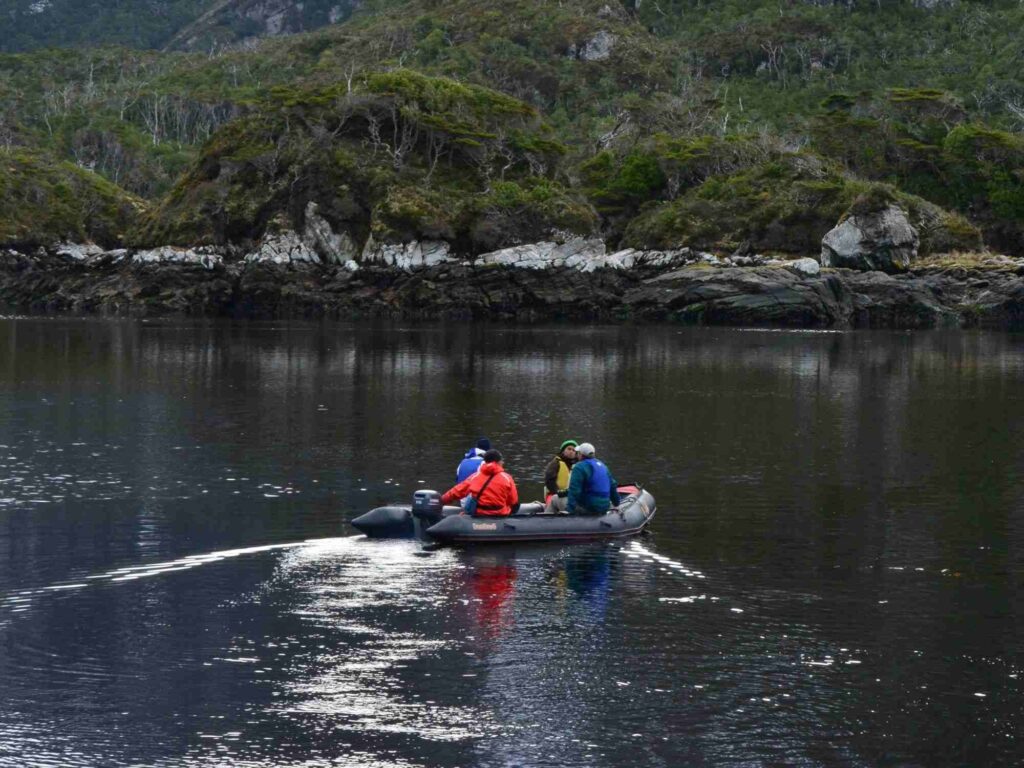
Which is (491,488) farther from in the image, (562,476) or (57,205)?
(57,205)

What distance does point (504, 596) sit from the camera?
928 inches

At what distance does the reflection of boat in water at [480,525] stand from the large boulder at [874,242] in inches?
3564

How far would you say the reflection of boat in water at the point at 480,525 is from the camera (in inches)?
1057

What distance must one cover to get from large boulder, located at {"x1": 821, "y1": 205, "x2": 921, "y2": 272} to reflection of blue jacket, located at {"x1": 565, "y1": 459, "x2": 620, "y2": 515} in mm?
90708

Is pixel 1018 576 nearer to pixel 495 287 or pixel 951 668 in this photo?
pixel 951 668

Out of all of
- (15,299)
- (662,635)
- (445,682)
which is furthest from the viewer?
(15,299)

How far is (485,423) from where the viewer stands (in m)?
46.4

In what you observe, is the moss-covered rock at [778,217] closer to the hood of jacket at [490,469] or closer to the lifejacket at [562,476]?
the lifejacket at [562,476]

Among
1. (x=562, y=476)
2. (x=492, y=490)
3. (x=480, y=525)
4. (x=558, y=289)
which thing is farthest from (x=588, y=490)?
(x=558, y=289)

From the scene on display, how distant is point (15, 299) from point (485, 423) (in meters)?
Result: 97.4

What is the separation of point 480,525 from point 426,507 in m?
1.13

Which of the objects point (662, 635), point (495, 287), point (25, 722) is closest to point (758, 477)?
point (662, 635)

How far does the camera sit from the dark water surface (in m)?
17.1

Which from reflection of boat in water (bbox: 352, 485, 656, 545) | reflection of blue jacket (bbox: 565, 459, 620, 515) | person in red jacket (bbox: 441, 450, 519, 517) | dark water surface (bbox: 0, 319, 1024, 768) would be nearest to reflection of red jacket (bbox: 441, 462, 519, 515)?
person in red jacket (bbox: 441, 450, 519, 517)
